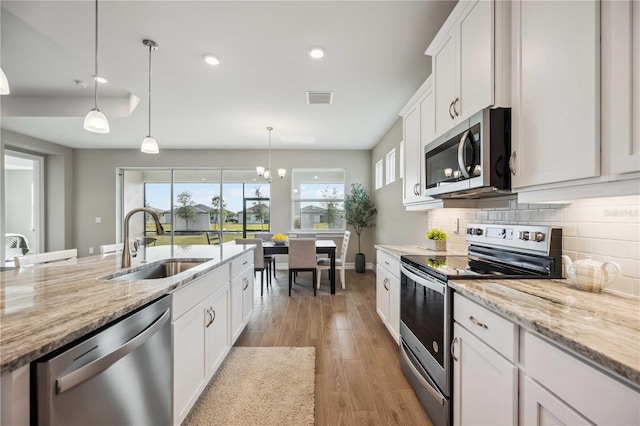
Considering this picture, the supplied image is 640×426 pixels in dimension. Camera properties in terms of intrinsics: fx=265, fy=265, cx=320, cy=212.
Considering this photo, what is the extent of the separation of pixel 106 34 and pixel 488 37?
113 inches

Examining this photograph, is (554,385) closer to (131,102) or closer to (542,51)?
(542,51)

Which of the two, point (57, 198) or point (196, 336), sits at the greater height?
point (57, 198)

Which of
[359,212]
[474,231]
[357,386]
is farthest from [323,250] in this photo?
[474,231]

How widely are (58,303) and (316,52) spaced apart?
100 inches

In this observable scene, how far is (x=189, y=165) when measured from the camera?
634 centimetres

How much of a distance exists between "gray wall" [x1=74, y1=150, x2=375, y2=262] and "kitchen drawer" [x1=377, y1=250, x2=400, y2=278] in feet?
11.4

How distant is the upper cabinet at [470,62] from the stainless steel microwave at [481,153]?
70 millimetres

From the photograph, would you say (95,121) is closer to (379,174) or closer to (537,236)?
(537,236)

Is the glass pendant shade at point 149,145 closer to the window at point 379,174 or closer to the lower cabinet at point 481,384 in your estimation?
the lower cabinet at point 481,384

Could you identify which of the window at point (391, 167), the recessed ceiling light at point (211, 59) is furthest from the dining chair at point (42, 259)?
the window at point (391, 167)

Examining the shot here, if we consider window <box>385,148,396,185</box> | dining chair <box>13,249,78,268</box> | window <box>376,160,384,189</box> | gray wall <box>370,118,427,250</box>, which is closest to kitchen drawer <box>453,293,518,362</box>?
gray wall <box>370,118,427,250</box>

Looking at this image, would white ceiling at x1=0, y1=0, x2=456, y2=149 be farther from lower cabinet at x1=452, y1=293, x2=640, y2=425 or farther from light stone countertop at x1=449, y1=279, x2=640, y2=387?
lower cabinet at x1=452, y1=293, x2=640, y2=425

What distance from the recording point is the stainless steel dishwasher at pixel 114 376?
0.71 metres

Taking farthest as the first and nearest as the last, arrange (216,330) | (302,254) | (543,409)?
(302,254)
(216,330)
(543,409)
